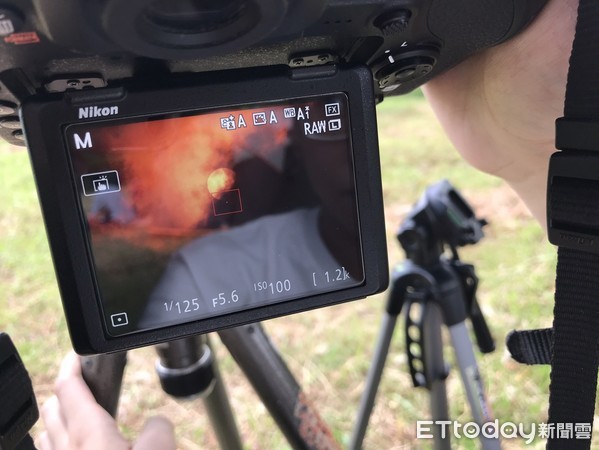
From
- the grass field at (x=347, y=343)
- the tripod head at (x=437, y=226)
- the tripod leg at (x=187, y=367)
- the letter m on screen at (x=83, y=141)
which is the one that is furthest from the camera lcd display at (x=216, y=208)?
the grass field at (x=347, y=343)

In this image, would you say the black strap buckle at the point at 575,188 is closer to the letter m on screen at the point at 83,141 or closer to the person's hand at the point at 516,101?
the person's hand at the point at 516,101

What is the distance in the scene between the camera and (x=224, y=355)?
1.50 metres

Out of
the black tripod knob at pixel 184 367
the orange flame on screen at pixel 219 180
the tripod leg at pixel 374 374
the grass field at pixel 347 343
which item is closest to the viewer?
the orange flame on screen at pixel 219 180

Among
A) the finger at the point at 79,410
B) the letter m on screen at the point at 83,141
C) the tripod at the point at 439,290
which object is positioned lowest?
the tripod at the point at 439,290

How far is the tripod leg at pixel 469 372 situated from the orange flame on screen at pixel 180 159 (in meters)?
0.48

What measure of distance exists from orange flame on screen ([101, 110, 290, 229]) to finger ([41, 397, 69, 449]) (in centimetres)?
22

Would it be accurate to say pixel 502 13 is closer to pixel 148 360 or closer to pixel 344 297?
pixel 344 297

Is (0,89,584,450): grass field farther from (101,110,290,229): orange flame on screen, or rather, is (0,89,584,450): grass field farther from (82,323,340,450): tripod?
(101,110,290,229): orange flame on screen

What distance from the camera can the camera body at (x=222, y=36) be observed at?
319 mm

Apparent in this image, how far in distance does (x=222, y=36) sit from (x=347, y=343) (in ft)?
4.10

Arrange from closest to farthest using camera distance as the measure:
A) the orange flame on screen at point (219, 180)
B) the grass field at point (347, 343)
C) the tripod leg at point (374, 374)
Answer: the orange flame on screen at point (219, 180)
the tripod leg at point (374, 374)
the grass field at point (347, 343)

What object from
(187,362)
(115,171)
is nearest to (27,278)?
(187,362)

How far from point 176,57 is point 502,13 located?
242 mm

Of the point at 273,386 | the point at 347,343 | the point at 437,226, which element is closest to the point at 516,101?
the point at 437,226
